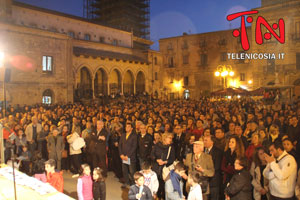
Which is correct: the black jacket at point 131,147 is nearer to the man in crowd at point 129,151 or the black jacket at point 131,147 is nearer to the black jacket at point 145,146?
the man in crowd at point 129,151

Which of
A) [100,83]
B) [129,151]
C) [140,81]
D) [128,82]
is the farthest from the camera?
[140,81]

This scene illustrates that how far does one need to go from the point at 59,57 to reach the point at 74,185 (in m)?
19.9

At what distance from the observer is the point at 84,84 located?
104 feet

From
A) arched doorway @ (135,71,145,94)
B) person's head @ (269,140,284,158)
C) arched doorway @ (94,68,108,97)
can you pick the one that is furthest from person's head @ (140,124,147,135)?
arched doorway @ (135,71,145,94)

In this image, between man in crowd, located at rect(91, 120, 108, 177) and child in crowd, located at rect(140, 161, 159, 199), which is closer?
child in crowd, located at rect(140, 161, 159, 199)

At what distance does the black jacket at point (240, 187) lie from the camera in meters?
4.81

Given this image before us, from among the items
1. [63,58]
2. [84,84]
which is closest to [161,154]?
[63,58]

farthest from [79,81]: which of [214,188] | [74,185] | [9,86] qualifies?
[214,188]

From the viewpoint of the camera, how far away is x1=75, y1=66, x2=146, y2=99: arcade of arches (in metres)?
30.9

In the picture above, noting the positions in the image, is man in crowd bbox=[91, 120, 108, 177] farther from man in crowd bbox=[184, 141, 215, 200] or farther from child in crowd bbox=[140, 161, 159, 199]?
man in crowd bbox=[184, 141, 215, 200]

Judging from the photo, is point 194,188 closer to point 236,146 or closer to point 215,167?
point 215,167

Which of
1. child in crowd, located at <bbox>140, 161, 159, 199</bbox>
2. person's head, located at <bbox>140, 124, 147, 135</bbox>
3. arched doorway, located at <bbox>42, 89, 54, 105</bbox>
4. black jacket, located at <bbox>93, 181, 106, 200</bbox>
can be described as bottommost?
black jacket, located at <bbox>93, 181, 106, 200</bbox>

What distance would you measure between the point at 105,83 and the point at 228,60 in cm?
1970

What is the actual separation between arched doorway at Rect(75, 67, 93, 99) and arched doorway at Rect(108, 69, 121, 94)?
119 inches
